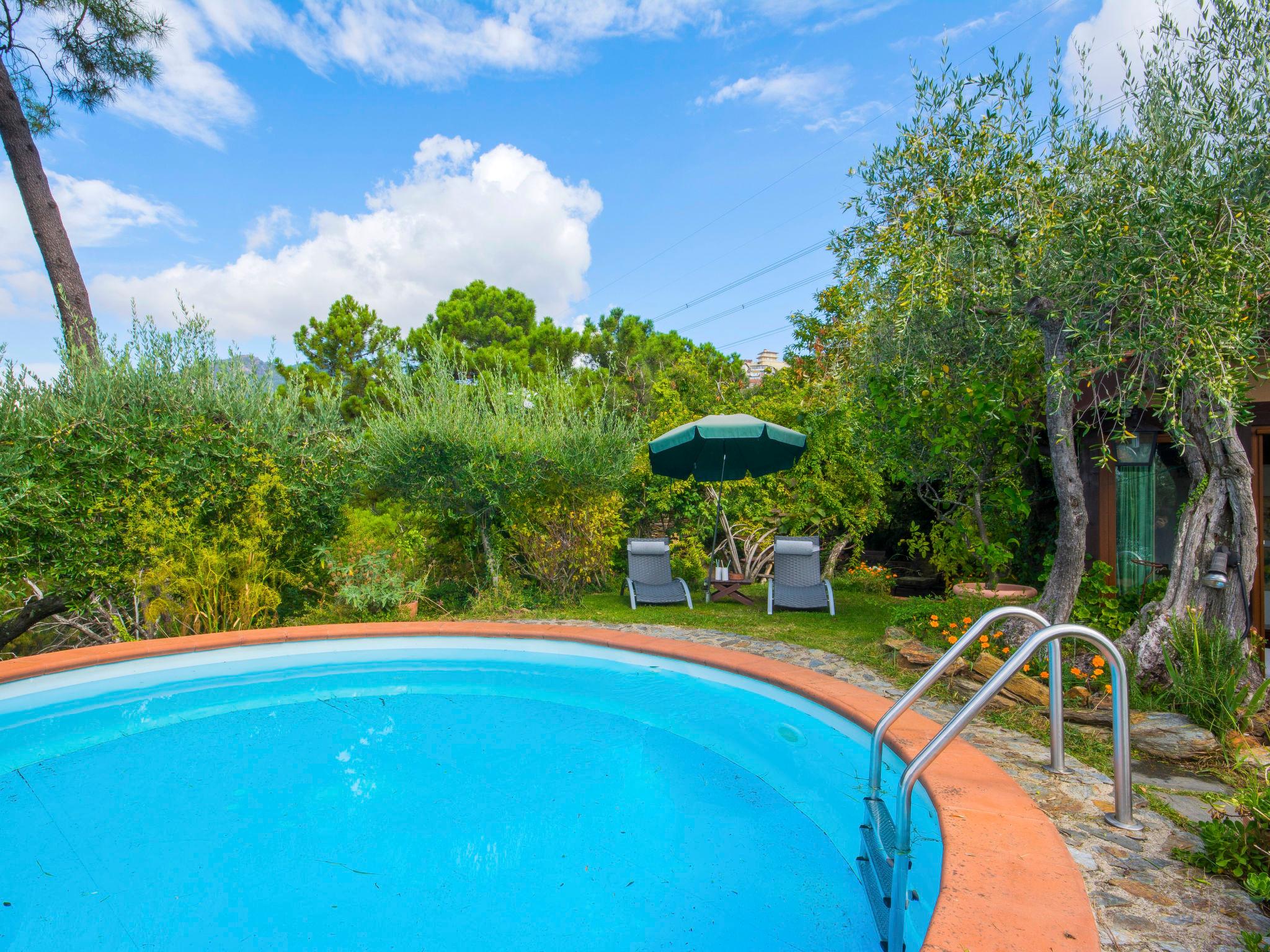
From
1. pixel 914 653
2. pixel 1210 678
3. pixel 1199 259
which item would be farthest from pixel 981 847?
pixel 1199 259

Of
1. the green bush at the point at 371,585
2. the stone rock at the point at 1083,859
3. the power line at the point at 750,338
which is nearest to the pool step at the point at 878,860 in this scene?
the stone rock at the point at 1083,859

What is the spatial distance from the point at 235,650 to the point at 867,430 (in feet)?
22.6

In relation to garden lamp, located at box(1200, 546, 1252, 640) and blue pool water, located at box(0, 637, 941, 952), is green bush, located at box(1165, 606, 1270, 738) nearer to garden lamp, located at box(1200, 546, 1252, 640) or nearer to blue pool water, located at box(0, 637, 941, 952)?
garden lamp, located at box(1200, 546, 1252, 640)

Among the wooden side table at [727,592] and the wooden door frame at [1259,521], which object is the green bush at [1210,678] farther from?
the wooden side table at [727,592]

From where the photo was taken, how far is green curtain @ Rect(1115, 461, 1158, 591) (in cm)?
675

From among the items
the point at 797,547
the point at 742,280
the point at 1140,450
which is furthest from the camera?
the point at 742,280

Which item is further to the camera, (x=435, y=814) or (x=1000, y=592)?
(x=1000, y=592)

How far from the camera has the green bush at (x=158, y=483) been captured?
22.8 feet

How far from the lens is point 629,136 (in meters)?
15.5

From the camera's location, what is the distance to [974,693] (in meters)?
4.50

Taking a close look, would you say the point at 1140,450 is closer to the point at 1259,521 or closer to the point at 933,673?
the point at 1259,521

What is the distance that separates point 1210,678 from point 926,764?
296 centimetres

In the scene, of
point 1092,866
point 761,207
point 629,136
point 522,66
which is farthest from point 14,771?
point 761,207

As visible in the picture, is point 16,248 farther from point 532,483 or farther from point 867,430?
point 867,430
